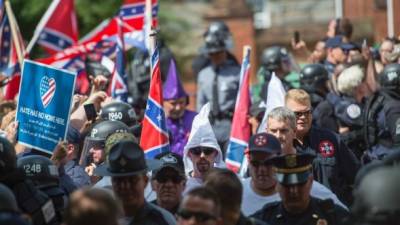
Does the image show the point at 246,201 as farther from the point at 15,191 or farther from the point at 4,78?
the point at 4,78

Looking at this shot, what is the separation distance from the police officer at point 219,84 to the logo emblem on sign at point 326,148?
4288 millimetres

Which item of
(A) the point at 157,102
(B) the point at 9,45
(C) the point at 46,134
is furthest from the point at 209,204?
(B) the point at 9,45

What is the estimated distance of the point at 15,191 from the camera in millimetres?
9438

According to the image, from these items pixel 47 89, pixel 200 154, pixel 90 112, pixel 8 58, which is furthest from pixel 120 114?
pixel 8 58

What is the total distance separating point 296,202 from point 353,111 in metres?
5.26

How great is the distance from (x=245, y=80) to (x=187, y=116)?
2.75ft

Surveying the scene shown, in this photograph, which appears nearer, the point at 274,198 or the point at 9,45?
the point at 274,198

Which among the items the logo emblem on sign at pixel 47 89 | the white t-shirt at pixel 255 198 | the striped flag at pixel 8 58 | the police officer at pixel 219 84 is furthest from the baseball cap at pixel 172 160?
the striped flag at pixel 8 58

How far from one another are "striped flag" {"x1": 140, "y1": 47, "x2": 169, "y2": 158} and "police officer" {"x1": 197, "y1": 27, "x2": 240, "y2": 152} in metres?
3.36

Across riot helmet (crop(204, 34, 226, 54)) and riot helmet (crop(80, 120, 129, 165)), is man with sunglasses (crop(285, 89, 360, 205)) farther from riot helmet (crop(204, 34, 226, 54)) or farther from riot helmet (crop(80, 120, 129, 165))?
riot helmet (crop(204, 34, 226, 54))

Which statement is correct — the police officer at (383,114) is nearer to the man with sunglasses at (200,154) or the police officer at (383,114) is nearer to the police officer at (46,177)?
the man with sunglasses at (200,154)

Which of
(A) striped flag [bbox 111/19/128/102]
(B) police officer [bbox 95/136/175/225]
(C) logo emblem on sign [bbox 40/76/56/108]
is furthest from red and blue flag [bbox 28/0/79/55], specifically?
(B) police officer [bbox 95/136/175/225]

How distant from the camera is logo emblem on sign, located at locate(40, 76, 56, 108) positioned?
12094 mm

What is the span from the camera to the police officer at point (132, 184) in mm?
9727
